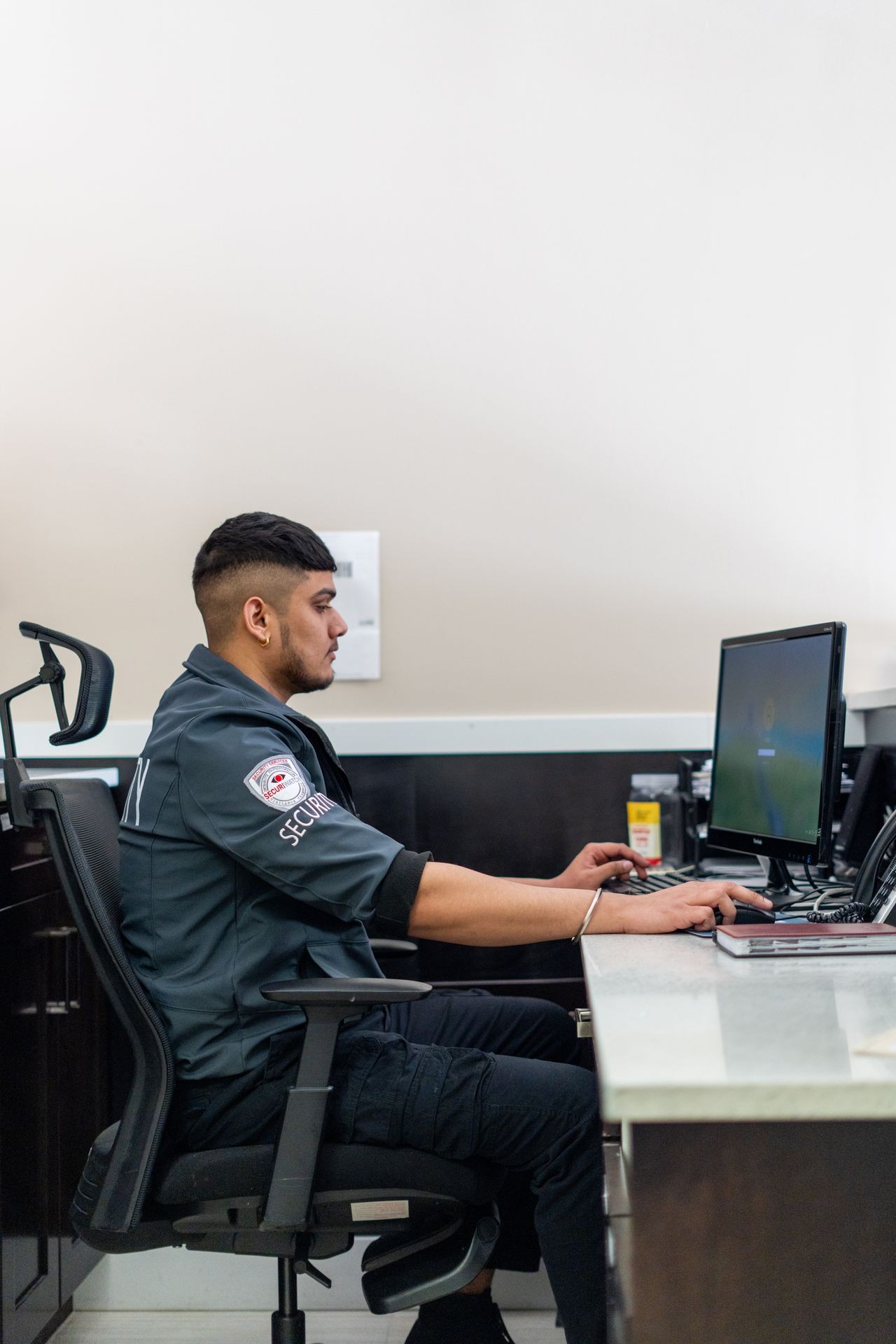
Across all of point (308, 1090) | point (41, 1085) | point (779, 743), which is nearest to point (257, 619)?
point (308, 1090)

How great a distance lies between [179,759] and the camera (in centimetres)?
150

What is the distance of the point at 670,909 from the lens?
1.48m

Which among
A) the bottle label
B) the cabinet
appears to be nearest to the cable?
the bottle label

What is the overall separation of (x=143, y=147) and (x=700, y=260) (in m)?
1.28

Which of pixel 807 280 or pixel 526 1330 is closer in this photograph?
pixel 526 1330

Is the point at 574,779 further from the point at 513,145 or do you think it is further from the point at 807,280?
the point at 513,145

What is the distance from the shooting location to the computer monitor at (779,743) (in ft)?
5.46

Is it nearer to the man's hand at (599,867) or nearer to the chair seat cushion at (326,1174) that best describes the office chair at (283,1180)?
the chair seat cushion at (326,1174)

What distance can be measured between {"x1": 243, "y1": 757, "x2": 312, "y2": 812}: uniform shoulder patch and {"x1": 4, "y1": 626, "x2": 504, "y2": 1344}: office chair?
0.23m

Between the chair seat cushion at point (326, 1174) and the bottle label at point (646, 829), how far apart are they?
1048mm

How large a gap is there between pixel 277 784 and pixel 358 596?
1.02 meters

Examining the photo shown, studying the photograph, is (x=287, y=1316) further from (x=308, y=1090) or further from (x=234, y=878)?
(x=234, y=878)

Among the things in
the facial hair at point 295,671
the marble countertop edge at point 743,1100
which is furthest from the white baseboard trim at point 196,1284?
the marble countertop edge at point 743,1100

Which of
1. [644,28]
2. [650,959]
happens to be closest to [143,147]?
[644,28]
